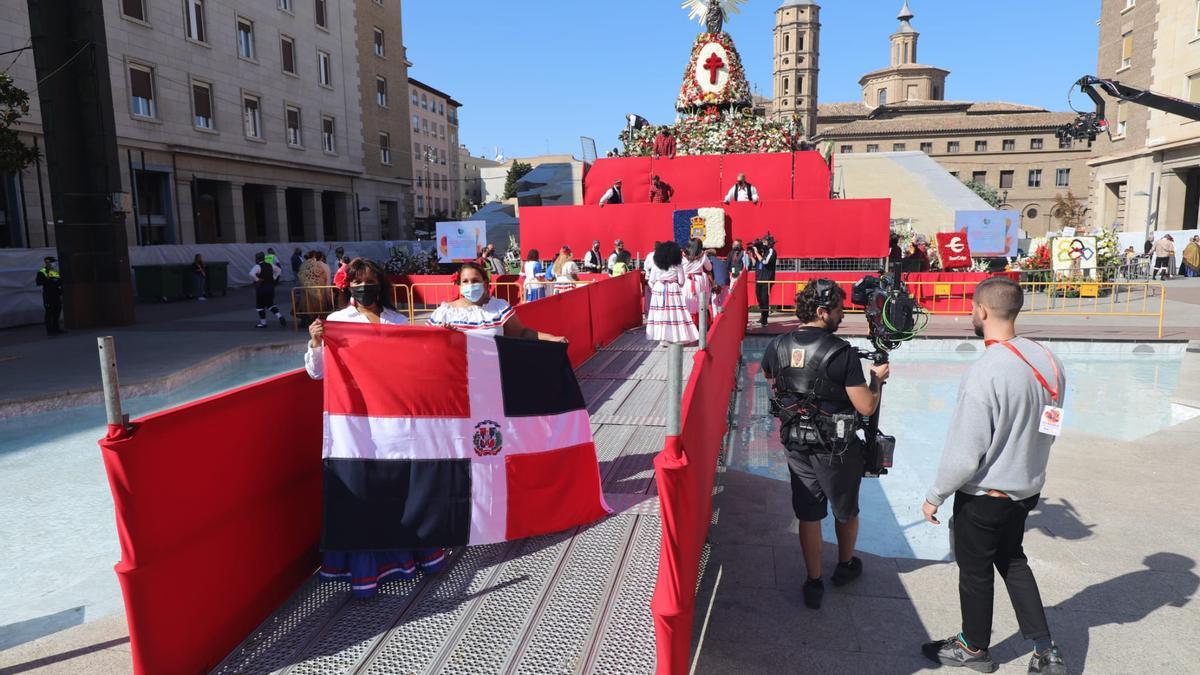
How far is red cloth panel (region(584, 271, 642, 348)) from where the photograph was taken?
11062 millimetres

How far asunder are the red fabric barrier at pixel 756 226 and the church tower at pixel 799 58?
97504 millimetres

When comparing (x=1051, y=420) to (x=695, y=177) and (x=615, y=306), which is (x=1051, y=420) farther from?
(x=695, y=177)

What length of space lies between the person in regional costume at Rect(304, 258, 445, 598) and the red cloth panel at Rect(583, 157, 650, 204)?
64.4ft

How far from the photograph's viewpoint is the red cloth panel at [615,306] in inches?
436

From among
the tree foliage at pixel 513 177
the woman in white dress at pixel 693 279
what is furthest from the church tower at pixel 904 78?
the woman in white dress at pixel 693 279

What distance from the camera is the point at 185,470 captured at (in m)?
3.15

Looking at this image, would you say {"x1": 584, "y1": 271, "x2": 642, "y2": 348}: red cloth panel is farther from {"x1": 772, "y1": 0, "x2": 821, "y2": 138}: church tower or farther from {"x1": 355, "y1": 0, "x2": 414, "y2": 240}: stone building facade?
{"x1": 772, "y1": 0, "x2": 821, "y2": 138}: church tower

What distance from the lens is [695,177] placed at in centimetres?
2302

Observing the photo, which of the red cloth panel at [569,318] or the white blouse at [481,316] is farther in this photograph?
the red cloth panel at [569,318]

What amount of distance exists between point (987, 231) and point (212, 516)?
928 inches

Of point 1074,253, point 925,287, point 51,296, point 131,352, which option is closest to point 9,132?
point 51,296

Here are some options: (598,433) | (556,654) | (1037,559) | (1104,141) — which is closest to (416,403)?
(556,654)

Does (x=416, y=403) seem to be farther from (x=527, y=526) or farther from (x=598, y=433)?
(x=598, y=433)

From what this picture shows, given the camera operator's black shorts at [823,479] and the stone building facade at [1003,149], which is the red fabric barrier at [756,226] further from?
the stone building facade at [1003,149]
